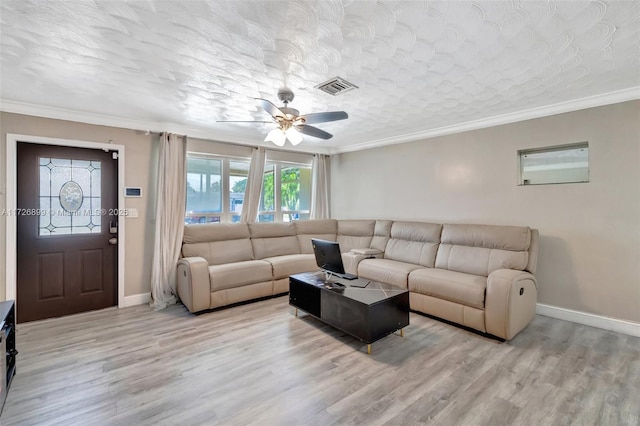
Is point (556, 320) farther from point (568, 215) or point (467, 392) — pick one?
point (467, 392)

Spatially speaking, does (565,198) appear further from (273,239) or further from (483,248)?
(273,239)

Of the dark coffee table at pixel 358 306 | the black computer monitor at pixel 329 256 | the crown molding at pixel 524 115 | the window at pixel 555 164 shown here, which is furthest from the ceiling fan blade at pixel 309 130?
the window at pixel 555 164

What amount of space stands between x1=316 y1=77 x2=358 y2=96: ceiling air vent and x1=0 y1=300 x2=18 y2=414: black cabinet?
3.04 m

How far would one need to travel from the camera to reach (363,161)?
5582 millimetres

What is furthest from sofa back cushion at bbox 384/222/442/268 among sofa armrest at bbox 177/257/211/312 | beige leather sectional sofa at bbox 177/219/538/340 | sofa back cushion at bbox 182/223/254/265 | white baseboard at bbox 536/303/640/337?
sofa armrest at bbox 177/257/211/312

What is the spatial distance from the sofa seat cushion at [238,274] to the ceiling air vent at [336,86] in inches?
96.8

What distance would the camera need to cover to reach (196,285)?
3447 mm

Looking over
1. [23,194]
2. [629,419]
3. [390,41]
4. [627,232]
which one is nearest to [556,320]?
[627,232]

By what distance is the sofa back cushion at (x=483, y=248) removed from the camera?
3275 millimetres

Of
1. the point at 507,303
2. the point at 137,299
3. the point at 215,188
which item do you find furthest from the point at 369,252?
the point at 137,299

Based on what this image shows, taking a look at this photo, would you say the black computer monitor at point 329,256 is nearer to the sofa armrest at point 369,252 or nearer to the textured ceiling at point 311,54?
the sofa armrest at point 369,252

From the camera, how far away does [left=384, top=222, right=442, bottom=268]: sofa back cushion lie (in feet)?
13.4

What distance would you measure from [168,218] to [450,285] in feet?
12.2

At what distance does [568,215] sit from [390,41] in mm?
2950
